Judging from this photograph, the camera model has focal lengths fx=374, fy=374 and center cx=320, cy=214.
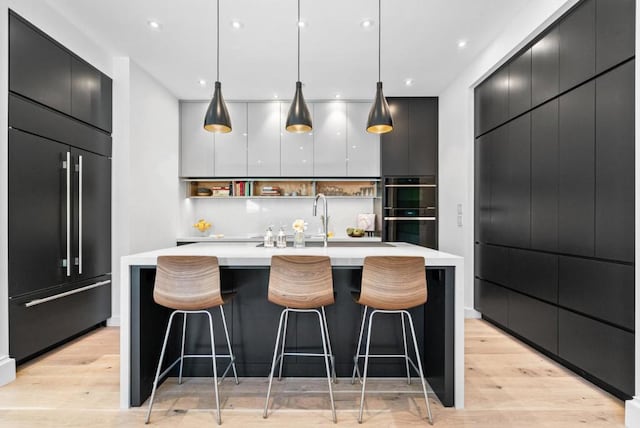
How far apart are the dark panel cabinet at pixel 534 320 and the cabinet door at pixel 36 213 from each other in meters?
3.93

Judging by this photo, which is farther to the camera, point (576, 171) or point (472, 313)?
point (472, 313)

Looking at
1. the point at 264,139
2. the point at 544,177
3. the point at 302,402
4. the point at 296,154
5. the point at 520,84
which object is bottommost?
the point at 302,402

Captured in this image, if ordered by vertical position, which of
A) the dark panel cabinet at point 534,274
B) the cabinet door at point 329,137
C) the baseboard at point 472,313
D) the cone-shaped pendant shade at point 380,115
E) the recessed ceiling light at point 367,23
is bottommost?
the baseboard at point 472,313

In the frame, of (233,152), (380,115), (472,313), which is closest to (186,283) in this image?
(380,115)

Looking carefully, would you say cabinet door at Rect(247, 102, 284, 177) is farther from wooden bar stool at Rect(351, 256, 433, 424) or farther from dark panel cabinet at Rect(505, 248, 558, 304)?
wooden bar stool at Rect(351, 256, 433, 424)

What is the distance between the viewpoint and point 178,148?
521cm

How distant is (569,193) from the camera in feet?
8.71

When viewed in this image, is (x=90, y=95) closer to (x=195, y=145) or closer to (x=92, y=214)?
(x=92, y=214)

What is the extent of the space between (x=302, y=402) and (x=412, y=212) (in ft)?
11.0

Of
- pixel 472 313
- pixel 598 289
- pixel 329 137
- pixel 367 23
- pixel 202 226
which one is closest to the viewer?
pixel 598 289

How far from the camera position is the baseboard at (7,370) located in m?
2.51

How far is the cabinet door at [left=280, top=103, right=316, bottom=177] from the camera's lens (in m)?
5.23

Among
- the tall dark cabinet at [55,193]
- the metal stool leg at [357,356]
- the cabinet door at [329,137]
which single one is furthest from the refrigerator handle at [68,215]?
the cabinet door at [329,137]

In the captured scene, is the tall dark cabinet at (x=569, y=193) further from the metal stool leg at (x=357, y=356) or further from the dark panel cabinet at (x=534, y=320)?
the metal stool leg at (x=357, y=356)
